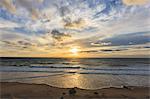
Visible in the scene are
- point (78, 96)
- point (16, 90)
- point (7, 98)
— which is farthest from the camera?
point (16, 90)

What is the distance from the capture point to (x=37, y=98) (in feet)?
28.8

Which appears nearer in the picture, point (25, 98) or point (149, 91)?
point (25, 98)

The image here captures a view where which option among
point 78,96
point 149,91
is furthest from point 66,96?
point 149,91

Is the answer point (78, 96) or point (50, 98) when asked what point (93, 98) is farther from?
point (50, 98)

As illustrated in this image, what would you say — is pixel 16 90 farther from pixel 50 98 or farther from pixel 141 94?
pixel 141 94

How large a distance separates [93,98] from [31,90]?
3556mm

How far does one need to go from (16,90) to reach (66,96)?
3265mm

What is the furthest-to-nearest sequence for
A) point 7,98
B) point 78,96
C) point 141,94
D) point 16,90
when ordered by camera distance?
point 16,90, point 141,94, point 78,96, point 7,98

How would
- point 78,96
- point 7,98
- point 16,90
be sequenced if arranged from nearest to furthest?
point 7,98, point 78,96, point 16,90

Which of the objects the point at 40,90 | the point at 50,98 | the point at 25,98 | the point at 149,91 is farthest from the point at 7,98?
the point at 149,91

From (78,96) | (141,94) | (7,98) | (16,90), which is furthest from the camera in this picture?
(16,90)

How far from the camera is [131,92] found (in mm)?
10922

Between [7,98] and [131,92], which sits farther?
[131,92]

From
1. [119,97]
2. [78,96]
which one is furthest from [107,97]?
[78,96]
